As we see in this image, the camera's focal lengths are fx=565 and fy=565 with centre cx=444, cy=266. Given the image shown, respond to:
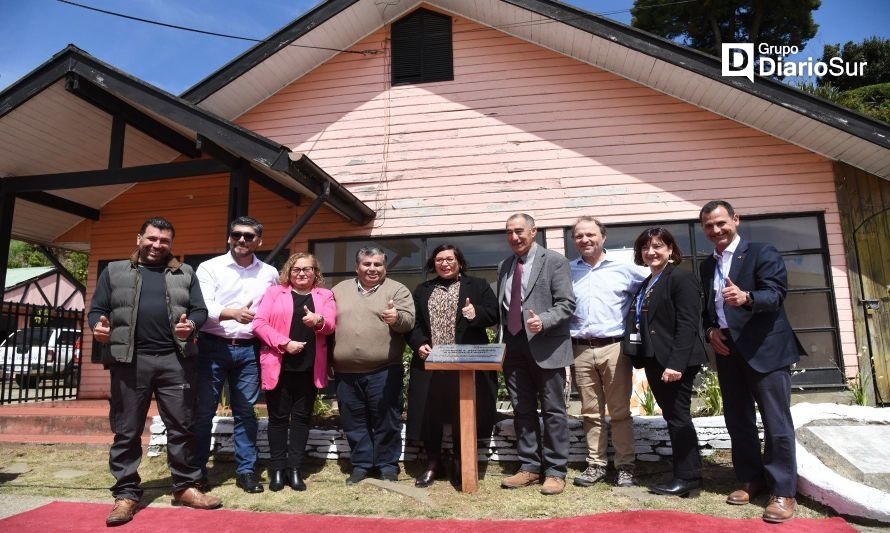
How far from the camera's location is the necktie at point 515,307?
13.7 ft

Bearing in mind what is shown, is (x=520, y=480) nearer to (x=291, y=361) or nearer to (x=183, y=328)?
(x=291, y=361)

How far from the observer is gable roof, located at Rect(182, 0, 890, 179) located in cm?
625

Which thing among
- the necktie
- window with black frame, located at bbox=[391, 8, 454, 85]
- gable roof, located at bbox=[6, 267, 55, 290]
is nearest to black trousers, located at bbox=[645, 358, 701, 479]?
the necktie

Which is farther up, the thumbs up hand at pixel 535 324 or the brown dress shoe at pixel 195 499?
the thumbs up hand at pixel 535 324

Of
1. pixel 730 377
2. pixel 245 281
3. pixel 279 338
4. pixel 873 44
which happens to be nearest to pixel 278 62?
pixel 245 281

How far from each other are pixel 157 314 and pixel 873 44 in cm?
3138

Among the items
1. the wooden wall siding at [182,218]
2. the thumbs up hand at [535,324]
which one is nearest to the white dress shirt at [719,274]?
the thumbs up hand at [535,324]

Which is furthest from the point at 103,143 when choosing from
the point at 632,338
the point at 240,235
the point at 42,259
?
the point at 42,259

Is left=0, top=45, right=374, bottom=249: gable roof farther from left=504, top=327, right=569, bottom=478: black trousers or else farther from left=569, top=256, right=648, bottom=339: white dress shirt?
left=569, top=256, right=648, bottom=339: white dress shirt

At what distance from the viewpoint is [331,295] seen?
4484mm

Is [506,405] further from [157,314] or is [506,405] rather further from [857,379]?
[857,379]

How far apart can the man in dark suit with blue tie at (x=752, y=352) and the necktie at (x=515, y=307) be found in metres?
1.29

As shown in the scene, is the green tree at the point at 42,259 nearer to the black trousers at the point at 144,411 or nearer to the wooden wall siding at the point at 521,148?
the wooden wall siding at the point at 521,148

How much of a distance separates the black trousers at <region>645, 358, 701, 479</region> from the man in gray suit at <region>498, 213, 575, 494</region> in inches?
27.6
